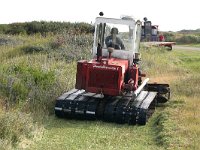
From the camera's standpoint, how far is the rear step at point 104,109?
39.7 ft

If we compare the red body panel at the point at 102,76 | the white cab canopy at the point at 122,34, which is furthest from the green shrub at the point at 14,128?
the white cab canopy at the point at 122,34

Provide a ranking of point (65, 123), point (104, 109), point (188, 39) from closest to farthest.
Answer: point (65, 123) → point (104, 109) → point (188, 39)

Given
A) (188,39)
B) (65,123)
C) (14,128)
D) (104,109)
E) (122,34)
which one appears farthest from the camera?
(188,39)

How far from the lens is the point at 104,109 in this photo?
12359 mm

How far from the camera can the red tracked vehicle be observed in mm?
12234

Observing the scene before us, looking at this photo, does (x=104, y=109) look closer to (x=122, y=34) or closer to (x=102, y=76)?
(x=102, y=76)

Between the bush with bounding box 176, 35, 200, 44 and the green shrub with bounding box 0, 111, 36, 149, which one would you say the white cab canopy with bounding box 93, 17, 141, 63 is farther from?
the bush with bounding box 176, 35, 200, 44

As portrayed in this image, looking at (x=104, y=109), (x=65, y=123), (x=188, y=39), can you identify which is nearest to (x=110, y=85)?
(x=104, y=109)

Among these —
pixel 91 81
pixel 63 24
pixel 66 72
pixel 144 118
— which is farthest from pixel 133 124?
pixel 63 24

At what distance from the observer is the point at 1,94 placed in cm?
1192

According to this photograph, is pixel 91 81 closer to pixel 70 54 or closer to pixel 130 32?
pixel 130 32

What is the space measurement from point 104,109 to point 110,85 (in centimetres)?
63

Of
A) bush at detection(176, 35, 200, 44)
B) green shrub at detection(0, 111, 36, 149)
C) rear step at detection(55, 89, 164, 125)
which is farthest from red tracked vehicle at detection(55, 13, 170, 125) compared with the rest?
bush at detection(176, 35, 200, 44)

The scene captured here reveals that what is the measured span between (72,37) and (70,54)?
2.76 m
